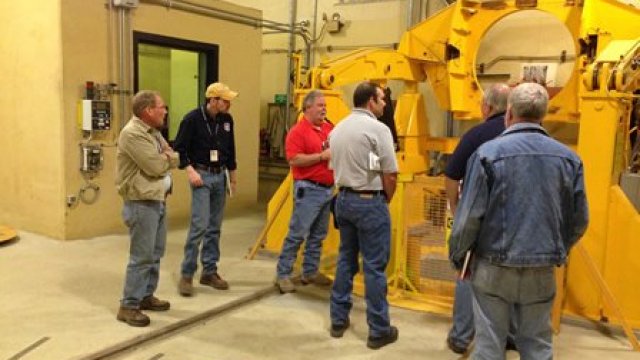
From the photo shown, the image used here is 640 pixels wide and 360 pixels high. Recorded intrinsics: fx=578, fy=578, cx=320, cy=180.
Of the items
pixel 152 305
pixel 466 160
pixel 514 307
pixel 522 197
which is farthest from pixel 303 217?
pixel 522 197

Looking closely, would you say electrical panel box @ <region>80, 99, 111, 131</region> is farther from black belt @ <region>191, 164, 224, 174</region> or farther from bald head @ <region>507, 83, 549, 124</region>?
bald head @ <region>507, 83, 549, 124</region>

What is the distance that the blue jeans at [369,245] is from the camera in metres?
3.41

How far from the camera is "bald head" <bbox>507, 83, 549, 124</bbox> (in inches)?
87.3

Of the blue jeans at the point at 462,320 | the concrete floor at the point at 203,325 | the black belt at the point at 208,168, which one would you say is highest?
the black belt at the point at 208,168

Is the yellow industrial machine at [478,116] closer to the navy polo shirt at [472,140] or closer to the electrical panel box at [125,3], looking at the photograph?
the navy polo shirt at [472,140]

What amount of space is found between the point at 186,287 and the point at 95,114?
248 centimetres

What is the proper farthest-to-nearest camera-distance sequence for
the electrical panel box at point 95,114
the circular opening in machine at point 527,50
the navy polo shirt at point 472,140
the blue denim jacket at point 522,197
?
1. the circular opening in machine at point 527,50
2. the electrical panel box at point 95,114
3. the navy polo shirt at point 472,140
4. the blue denim jacket at point 522,197

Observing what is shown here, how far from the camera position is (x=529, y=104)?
2217 mm

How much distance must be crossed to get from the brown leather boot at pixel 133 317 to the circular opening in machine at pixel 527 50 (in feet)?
14.5

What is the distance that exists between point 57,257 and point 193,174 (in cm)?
205

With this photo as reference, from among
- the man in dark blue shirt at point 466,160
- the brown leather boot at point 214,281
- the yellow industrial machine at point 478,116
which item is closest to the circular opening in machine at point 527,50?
the yellow industrial machine at point 478,116

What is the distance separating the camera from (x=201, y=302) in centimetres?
422

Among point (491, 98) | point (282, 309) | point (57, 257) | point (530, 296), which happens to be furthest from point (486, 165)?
point (57, 257)

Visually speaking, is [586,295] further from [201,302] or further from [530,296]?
[201,302]
